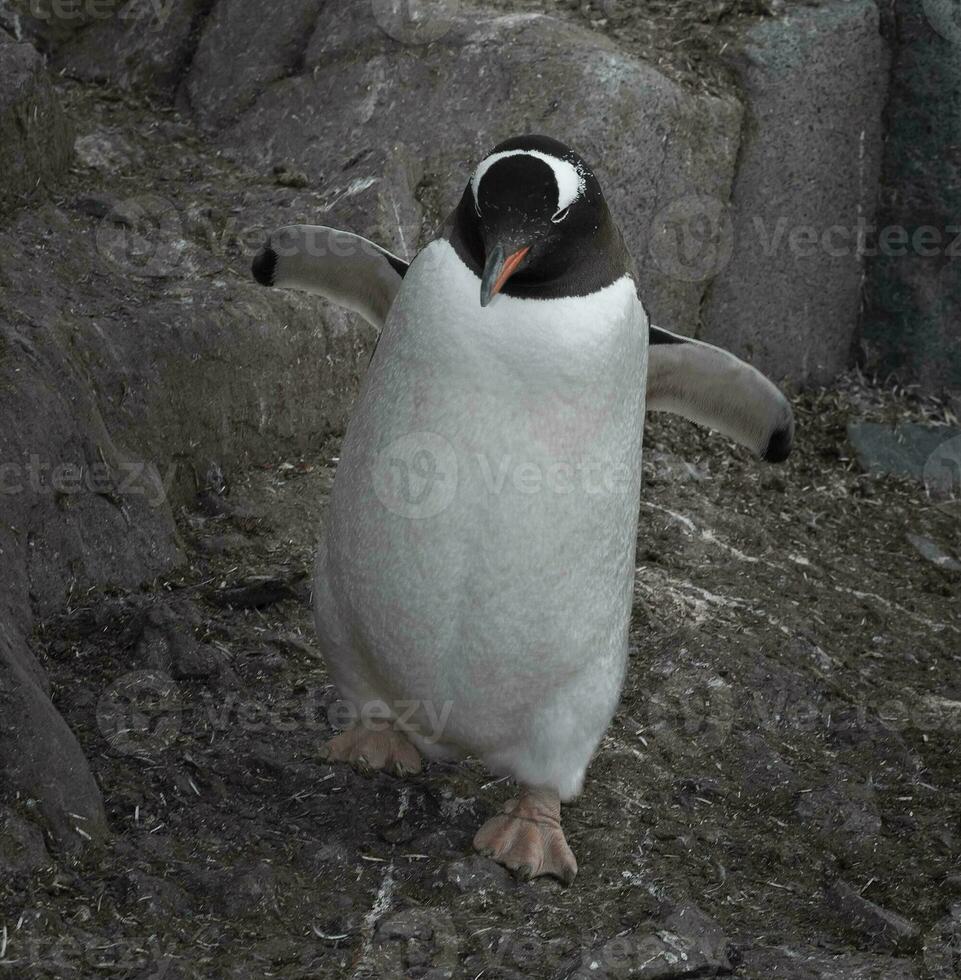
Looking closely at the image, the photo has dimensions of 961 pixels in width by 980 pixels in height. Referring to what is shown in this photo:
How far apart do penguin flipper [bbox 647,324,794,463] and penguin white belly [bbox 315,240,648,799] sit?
1.05 feet

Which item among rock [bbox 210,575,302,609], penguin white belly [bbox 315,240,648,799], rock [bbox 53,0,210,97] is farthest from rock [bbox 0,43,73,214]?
penguin white belly [bbox 315,240,648,799]

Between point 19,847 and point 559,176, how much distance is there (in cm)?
155

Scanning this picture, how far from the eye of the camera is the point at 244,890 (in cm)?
284

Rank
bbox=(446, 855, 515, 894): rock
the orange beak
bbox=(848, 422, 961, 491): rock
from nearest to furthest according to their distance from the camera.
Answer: the orange beak → bbox=(446, 855, 515, 894): rock → bbox=(848, 422, 961, 491): rock

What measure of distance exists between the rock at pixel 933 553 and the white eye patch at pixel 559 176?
2.95 meters

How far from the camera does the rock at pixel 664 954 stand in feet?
9.21

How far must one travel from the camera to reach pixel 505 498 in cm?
297

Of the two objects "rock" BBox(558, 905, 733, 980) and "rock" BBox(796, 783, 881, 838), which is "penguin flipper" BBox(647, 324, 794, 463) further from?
"rock" BBox(558, 905, 733, 980)

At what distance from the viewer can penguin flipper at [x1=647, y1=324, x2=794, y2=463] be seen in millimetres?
3469

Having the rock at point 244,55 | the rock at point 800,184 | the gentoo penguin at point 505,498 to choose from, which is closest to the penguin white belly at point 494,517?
the gentoo penguin at point 505,498

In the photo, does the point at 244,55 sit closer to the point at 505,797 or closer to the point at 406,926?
the point at 505,797

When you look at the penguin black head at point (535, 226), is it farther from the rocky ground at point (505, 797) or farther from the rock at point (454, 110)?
the rock at point (454, 110)

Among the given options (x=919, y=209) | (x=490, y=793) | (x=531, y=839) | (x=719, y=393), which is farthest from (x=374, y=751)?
(x=919, y=209)

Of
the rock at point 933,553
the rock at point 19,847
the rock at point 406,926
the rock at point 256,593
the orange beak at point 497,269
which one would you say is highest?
the orange beak at point 497,269
